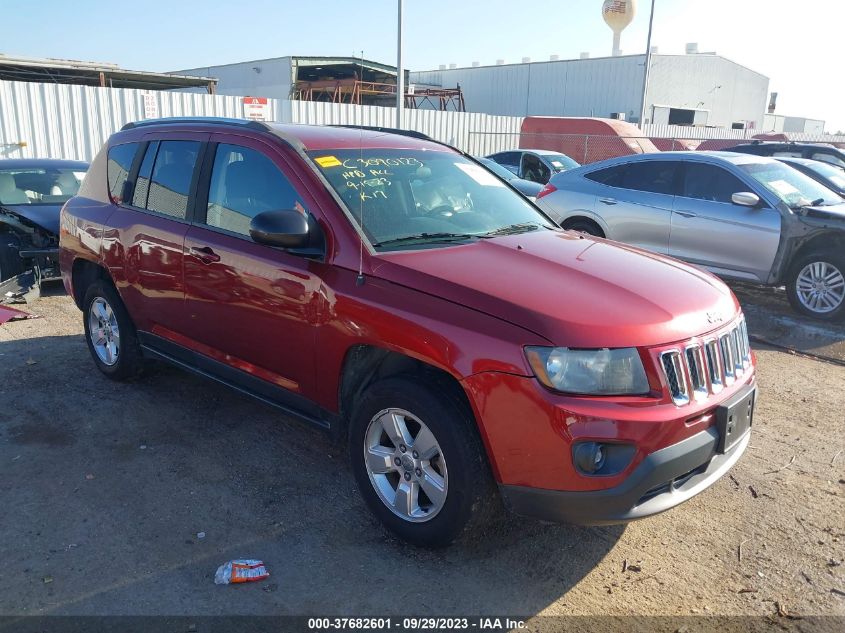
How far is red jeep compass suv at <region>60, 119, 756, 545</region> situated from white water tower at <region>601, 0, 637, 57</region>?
4716 cm

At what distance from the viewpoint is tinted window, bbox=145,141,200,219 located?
435 cm

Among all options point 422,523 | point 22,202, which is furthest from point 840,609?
point 22,202

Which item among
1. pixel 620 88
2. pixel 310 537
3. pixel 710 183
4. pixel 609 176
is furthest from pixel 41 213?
pixel 620 88

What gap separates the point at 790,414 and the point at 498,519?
Answer: 9.21ft

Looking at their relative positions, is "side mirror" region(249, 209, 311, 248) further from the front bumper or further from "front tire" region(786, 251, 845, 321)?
"front tire" region(786, 251, 845, 321)

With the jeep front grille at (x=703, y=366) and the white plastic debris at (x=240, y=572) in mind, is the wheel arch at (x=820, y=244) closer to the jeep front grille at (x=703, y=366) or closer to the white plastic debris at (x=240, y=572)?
the jeep front grille at (x=703, y=366)

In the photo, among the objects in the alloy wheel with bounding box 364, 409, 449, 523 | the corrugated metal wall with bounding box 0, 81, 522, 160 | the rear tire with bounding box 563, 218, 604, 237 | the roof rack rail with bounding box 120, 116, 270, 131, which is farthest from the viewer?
the corrugated metal wall with bounding box 0, 81, 522, 160

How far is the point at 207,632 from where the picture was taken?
267 centimetres

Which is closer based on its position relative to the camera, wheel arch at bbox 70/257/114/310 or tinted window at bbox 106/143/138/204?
tinted window at bbox 106/143/138/204

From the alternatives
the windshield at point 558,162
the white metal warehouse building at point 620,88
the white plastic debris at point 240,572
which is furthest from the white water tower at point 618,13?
the white plastic debris at point 240,572

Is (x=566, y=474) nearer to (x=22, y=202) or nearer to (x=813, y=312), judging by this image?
(x=813, y=312)

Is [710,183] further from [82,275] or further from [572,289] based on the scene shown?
[82,275]

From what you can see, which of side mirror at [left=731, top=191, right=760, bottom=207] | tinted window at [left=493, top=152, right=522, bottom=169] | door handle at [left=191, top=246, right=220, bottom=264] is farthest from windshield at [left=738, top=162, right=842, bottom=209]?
tinted window at [left=493, top=152, right=522, bottom=169]

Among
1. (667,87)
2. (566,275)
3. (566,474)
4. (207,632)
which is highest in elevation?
(667,87)
